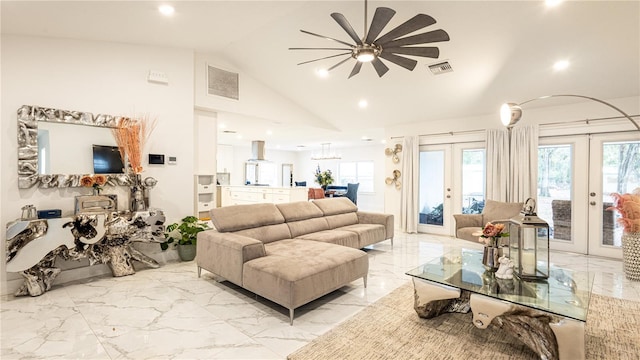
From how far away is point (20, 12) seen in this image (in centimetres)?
280

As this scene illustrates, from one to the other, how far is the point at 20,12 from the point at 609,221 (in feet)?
25.6

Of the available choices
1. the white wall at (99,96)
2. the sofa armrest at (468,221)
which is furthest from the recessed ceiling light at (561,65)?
the white wall at (99,96)

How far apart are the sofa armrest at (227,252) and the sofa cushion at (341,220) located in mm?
1811

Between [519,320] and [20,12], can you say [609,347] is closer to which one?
[519,320]

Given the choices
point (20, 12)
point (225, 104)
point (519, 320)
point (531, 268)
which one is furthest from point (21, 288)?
point (531, 268)

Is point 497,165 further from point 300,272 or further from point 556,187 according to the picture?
point 300,272

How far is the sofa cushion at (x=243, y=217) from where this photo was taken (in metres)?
3.47

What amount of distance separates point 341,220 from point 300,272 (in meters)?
2.41

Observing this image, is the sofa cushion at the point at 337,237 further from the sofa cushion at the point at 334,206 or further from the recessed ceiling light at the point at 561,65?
the recessed ceiling light at the point at 561,65

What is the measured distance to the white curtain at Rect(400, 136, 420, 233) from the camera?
253 inches

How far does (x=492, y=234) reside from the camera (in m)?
2.61

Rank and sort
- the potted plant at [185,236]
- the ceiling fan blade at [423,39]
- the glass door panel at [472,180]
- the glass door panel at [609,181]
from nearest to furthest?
the ceiling fan blade at [423,39] < the potted plant at [185,236] < the glass door panel at [609,181] < the glass door panel at [472,180]

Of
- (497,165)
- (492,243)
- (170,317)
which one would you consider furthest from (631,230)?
(170,317)

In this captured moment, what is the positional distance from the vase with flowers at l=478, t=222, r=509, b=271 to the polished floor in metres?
1.07
